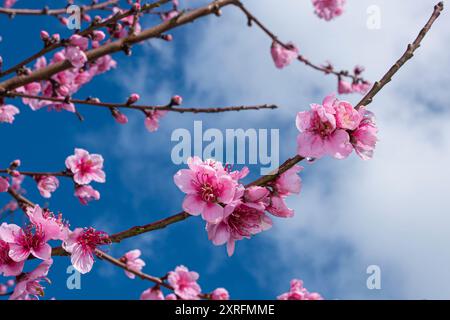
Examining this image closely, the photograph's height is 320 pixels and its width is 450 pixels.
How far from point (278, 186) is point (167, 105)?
1786 mm

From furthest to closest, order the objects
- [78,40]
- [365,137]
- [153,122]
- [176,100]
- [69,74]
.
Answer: [69,74] → [153,122] → [78,40] → [176,100] → [365,137]

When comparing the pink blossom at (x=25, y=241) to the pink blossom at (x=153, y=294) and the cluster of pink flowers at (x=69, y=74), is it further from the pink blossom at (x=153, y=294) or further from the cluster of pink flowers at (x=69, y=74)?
the pink blossom at (x=153, y=294)

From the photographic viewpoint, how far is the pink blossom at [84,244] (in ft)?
7.19

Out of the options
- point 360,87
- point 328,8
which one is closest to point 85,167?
point 360,87

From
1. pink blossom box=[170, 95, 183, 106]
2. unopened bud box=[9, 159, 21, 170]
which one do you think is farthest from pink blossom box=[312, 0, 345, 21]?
A: unopened bud box=[9, 159, 21, 170]

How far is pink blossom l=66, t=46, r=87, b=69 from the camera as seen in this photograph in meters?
3.65

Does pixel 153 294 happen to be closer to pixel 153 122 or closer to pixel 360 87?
pixel 153 122

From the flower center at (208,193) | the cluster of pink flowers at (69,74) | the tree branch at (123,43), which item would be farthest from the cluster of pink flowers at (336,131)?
the cluster of pink flowers at (69,74)

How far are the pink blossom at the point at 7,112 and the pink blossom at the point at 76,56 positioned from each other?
1083mm

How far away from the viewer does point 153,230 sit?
1.91 m

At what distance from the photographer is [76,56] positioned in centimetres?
366

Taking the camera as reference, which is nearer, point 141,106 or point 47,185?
point 141,106

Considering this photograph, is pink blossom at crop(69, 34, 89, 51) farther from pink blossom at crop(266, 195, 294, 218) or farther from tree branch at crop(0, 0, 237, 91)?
pink blossom at crop(266, 195, 294, 218)

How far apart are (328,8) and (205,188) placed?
4897 mm
